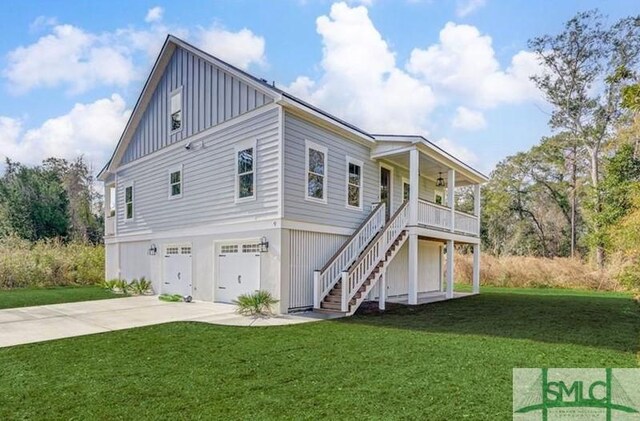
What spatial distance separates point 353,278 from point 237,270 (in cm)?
342

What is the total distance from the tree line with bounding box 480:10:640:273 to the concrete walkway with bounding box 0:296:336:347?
1201cm

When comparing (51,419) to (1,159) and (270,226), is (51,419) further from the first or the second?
(1,159)

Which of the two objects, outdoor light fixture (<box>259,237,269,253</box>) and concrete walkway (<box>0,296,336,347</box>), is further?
outdoor light fixture (<box>259,237,269,253</box>)

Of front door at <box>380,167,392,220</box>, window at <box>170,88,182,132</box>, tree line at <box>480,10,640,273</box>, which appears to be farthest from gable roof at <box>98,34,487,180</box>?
tree line at <box>480,10,640,273</box>

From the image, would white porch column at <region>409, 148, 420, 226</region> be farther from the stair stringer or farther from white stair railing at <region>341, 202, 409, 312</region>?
the stair stringer

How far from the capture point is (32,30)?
47.1ft

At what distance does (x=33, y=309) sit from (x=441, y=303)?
11966 millimetres

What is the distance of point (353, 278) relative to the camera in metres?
10.8

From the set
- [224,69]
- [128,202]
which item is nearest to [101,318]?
[224,69]

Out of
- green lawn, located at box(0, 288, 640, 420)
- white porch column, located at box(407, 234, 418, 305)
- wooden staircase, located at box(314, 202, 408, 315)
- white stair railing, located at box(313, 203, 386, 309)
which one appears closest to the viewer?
green lawn, located at box(0, 288, 640, 420)

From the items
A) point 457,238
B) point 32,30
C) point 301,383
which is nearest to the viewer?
point 301,383

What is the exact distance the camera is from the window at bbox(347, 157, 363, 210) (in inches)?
508

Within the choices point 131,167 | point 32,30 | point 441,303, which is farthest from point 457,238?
point 32,30

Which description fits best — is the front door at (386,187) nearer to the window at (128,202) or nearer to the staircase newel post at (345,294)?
the staircase newel post at (345,294)
